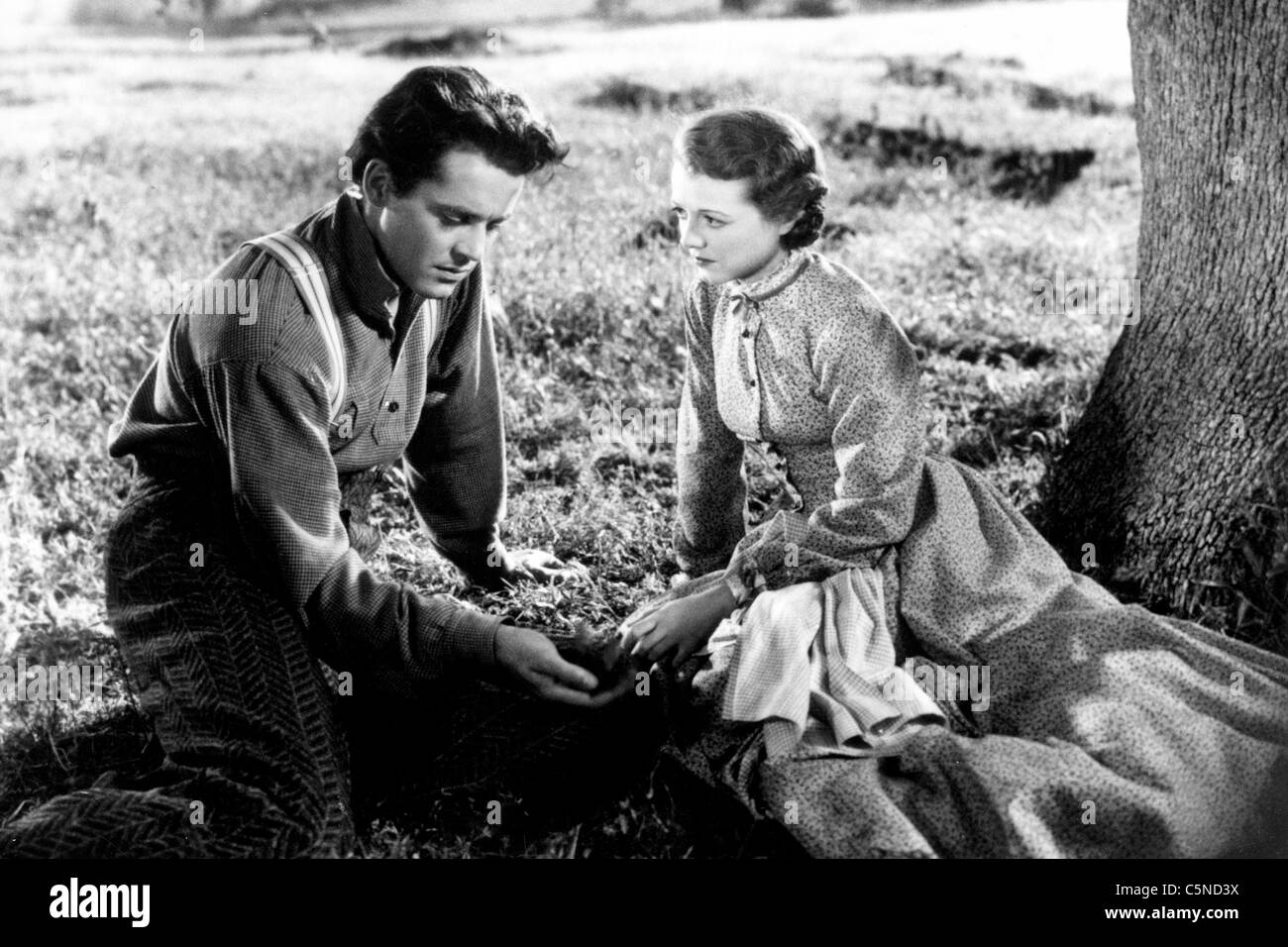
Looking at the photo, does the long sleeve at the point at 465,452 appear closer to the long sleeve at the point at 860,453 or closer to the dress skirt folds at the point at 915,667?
the dress skirt folds at the point at 915,667

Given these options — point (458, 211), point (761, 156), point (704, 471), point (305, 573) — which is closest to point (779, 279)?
point (761, 156)

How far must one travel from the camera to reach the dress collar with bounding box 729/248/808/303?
310 cm

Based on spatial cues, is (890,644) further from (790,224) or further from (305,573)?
(305,573)

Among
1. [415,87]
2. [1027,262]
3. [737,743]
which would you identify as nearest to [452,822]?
[737,743]

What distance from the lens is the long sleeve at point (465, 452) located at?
11.1 feet

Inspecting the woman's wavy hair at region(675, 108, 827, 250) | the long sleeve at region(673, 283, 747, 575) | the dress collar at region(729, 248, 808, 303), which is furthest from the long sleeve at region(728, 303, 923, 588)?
the long sleeve at region(673, 283, 747, 575)

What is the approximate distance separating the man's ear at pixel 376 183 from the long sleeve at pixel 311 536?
15.7 inches

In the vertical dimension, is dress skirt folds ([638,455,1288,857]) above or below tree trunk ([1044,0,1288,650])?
below

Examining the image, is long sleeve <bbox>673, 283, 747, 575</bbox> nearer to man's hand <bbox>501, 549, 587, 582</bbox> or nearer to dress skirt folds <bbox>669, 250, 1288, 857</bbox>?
dress skirt folds <bbox>669, 250, 1288, 857</bbox>

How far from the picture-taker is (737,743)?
291 centimetres

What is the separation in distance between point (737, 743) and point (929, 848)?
1.54 ft

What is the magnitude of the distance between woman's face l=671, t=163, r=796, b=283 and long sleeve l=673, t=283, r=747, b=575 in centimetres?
29

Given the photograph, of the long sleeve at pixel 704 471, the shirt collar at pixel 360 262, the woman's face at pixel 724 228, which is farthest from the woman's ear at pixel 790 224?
the shirt collar at pixel 360 262
